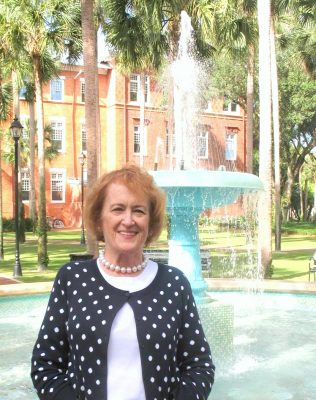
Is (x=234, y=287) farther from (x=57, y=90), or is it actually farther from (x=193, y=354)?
(x=57, y=90)

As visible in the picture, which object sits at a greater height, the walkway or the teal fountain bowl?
the teal fountain bowl

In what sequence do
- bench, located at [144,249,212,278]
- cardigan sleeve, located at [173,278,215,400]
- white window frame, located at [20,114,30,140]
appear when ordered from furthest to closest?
white window frame, located at [20,114,30,140]
bench, located at [144,249,212,278]
cardigan sleeve, located at [173,278,215,400]

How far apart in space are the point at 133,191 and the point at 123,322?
0.47 m

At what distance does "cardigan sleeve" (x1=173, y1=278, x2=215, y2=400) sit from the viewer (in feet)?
6.56

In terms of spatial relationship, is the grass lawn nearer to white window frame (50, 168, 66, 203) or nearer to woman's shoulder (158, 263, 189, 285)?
woman's shoulder (158, 263, 189, 285)

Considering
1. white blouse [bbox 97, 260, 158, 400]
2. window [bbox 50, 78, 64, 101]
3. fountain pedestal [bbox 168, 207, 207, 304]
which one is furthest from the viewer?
window [bbox 50, 78, 64, 101]

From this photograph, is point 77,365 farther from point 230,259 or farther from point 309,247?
point 309,247

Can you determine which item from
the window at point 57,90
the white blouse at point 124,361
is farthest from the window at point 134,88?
the white blouse at point 124,361

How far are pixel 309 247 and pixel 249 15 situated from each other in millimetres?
9341

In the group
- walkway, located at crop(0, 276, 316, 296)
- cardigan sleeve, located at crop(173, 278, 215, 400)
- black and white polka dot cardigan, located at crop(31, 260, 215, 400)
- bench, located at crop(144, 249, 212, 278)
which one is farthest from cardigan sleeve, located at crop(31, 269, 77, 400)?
bench, located at crop(144, 249, 212, 278)

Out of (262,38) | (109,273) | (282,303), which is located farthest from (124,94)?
(109,273)

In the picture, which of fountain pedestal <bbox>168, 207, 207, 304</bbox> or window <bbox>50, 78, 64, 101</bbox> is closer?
fountain pedestal <bbox>168, 207, 207, 304</bbox>

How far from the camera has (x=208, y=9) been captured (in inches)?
662

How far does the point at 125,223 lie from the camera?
2.07 meters
